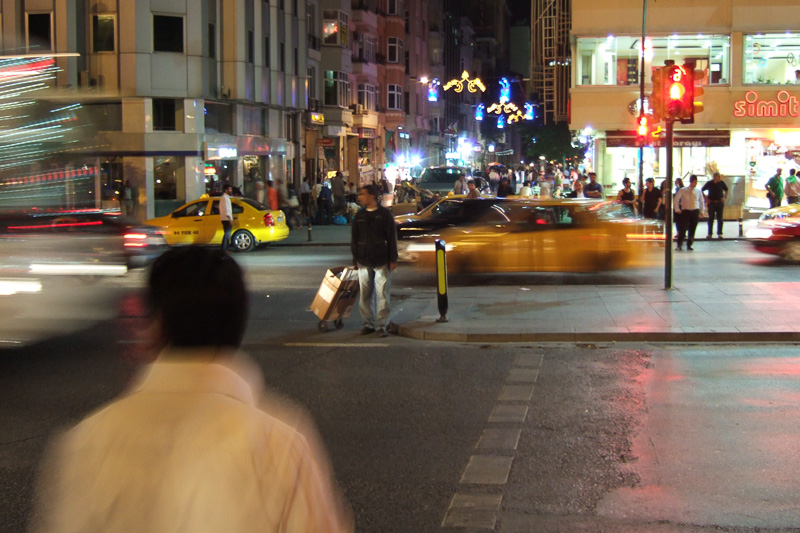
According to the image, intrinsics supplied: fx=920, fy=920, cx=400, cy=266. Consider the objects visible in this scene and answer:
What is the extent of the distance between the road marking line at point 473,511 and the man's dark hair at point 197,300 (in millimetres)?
3421

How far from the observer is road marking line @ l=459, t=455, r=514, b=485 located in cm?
624

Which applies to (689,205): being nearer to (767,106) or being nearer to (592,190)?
(592,190)

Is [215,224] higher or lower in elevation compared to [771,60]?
lower

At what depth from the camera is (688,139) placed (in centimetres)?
3400

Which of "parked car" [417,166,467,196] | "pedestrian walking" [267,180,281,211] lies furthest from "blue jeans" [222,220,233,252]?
"parked car" [417,166,467,196]

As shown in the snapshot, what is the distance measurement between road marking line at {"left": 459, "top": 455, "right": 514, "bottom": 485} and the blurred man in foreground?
4157mm

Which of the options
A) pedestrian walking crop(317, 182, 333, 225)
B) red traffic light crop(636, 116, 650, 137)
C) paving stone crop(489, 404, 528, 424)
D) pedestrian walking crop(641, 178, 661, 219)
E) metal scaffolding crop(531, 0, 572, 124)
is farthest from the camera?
metal scaffolding crop(531, 0, 572, 124)

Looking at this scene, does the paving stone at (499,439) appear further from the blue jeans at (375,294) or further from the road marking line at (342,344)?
the blue jeans at (375,294)

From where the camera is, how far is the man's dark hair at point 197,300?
2.26m

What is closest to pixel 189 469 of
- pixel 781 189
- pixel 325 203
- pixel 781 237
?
pixel 781 237

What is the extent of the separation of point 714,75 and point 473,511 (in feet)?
111

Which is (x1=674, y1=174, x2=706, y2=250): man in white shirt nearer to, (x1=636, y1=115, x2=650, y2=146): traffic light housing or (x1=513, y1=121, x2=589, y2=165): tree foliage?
(x1=636, y1=115, x2=650, y2=146): traffic light housing

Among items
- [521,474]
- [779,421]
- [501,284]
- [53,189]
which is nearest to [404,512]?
[521,474]

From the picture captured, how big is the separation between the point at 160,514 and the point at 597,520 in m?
4.03
